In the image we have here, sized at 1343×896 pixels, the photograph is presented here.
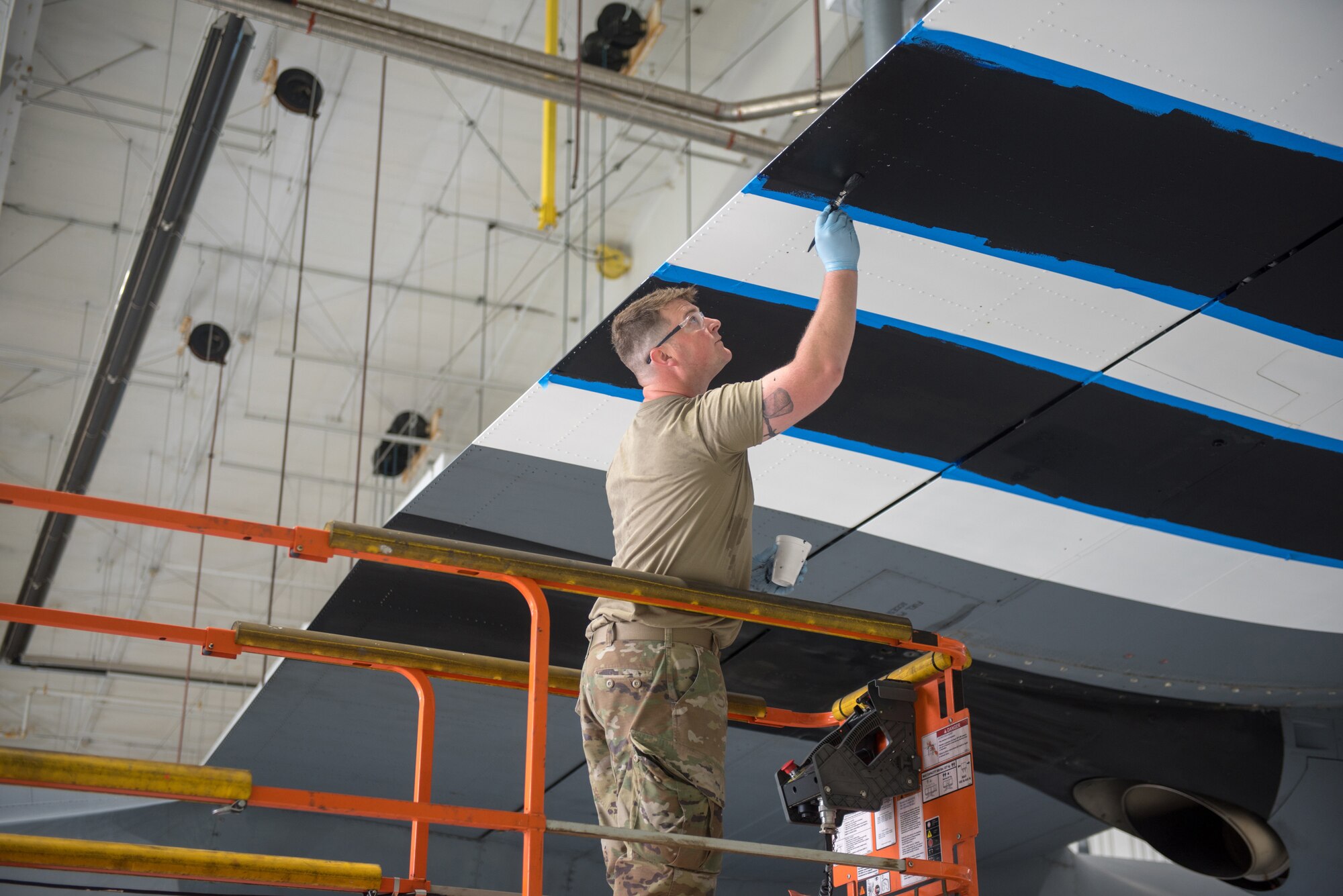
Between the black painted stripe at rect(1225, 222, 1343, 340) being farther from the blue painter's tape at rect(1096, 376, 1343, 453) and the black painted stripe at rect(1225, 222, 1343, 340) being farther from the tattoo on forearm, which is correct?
the tattoo on forearm

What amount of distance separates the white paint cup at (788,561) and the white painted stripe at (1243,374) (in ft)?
6.79

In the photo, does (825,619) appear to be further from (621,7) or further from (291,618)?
(291,618)

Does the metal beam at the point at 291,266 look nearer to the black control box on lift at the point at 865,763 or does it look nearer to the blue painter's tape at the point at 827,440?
the blue painter's tape at the point at 827,440

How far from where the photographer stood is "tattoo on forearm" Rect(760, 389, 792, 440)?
356 centimetres

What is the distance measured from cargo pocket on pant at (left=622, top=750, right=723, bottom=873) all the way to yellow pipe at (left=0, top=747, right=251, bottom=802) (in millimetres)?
1039

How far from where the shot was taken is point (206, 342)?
2047 cm

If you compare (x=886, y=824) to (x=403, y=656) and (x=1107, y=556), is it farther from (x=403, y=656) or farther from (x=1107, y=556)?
(x=1107, y=556)

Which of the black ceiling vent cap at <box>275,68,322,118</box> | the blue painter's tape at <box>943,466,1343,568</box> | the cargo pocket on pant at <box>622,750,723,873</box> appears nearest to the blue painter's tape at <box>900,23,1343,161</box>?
the blue painter's tape at <box>943,466,1343,568</box>

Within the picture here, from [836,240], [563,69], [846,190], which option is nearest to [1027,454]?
[846,190]

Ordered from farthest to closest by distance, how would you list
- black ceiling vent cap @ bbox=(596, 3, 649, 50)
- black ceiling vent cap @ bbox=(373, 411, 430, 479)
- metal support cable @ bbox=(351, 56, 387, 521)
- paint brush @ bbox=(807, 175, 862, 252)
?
black ceiling vent cap @ bbox=(373, 411, 430, 479)
black ceiling vent cap @ bbox=(596, 3, 649, 50)
metal support cable @ bbox=(351, 56, 387, 521)
paint brush @ bbox=(807, 175, 862, 252)

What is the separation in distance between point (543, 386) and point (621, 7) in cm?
1104

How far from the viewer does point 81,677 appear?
100 ft

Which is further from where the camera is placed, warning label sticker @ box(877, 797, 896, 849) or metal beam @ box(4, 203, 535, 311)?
metal beam @ box(4, 203, 535, 311)

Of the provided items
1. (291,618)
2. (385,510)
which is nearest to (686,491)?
(385,510)
